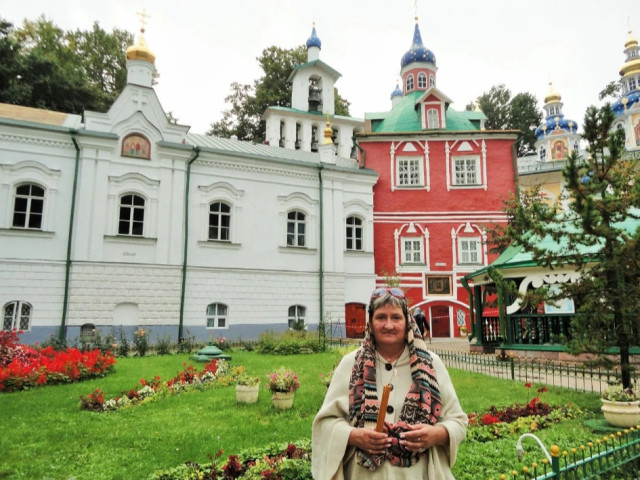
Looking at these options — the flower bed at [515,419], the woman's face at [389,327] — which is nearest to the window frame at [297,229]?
the flower bed at [515,419]

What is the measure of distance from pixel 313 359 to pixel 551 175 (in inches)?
1047

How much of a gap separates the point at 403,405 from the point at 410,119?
967 inches

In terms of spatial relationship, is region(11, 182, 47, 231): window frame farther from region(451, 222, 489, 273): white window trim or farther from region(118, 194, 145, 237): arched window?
region(451, 222, 489, 273): white window trim

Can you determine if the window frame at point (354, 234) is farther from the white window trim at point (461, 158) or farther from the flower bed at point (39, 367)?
the flower bed at point (39, 367)

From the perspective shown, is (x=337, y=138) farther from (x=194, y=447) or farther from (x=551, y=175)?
(x=194, y=447)

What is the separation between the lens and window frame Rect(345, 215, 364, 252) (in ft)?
71.7

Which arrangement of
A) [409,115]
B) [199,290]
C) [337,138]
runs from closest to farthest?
[199,290] < [409,115] < [337,138]

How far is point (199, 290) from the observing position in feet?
59.2

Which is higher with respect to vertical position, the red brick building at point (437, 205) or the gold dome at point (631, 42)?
the gold dome at point (631, 42)

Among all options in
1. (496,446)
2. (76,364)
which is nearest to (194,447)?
(496,446)

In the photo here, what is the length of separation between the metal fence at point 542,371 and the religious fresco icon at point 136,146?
1414cm

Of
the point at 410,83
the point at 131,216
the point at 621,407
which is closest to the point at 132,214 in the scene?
the point at 131,216

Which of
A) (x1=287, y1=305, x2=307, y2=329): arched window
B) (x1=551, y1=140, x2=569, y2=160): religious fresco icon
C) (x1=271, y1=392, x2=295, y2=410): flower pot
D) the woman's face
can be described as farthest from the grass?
(x1=551, y1=140, x2=569, y2=160): religious fresco icon

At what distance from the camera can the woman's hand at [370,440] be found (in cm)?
221
